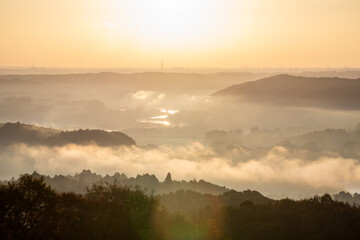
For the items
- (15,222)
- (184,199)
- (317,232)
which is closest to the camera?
(15,222)

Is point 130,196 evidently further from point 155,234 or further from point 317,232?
point 317,232

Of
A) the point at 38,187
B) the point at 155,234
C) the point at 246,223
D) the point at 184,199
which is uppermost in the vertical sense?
the point at 38,187

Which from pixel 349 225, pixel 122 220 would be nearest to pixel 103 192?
pixel 122 220

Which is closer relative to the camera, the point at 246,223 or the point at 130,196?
the point at 130,196

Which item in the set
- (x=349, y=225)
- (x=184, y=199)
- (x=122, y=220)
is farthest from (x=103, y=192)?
(x=184, y=199)

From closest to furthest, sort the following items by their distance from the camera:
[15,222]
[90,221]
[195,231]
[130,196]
Answer: [15,222]
[90,221]
[195,231]
[130,196]

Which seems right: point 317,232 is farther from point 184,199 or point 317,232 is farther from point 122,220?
point 184,199

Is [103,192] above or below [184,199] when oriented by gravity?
above
